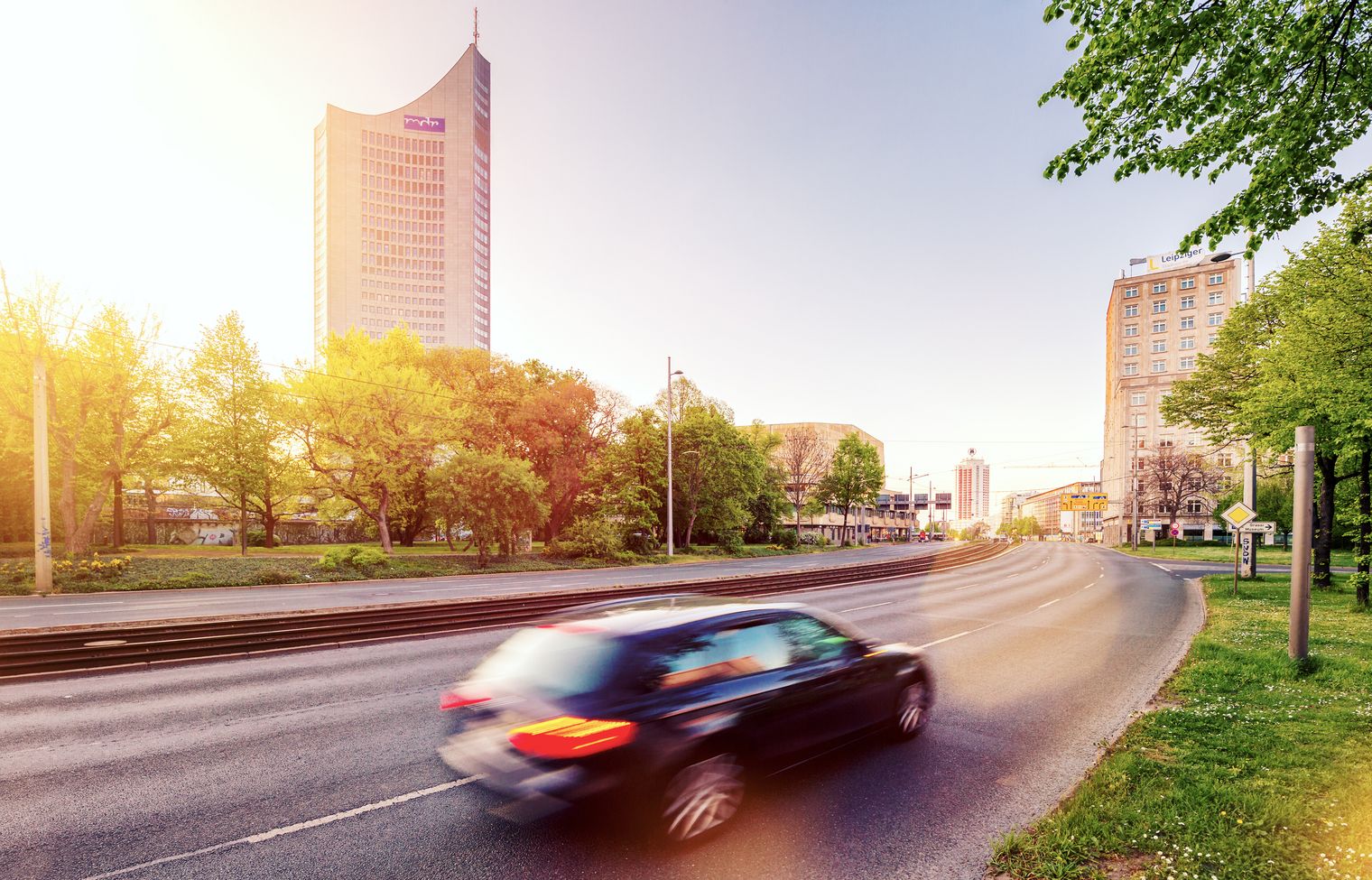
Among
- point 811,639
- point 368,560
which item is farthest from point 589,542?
point 811,639

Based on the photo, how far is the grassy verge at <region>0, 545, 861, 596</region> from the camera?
19781 millimetres

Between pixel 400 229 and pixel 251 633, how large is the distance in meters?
180

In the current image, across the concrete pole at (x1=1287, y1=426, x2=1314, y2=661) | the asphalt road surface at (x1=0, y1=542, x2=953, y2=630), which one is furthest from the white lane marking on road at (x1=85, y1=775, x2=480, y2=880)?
the concrete pole at (x1=1287, y1=426, x2=1314, y2=661)

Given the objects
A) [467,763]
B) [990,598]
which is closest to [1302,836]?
[467,763]

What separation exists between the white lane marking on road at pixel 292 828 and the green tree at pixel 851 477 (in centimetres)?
6579

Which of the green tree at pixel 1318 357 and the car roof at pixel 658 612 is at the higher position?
the green tree at pixel 1318 357

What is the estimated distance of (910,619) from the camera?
14.4 metres

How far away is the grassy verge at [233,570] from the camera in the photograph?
64.9ft

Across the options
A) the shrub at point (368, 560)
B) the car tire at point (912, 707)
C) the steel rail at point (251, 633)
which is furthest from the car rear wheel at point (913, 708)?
the shrub at point (368, 560)

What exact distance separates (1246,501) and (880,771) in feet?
86.6

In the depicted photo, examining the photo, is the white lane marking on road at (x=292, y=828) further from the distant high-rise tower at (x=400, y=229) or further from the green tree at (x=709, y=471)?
the distant high-rise tower at (x=400, y=229)

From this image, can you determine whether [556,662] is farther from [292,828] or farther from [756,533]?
[756,533]

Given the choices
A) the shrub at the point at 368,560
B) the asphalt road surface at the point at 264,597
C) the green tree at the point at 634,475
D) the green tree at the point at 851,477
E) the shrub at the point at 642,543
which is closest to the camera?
the asphalt road surface at the point at 264,597

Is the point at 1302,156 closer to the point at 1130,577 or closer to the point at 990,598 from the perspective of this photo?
the point at 990,598
